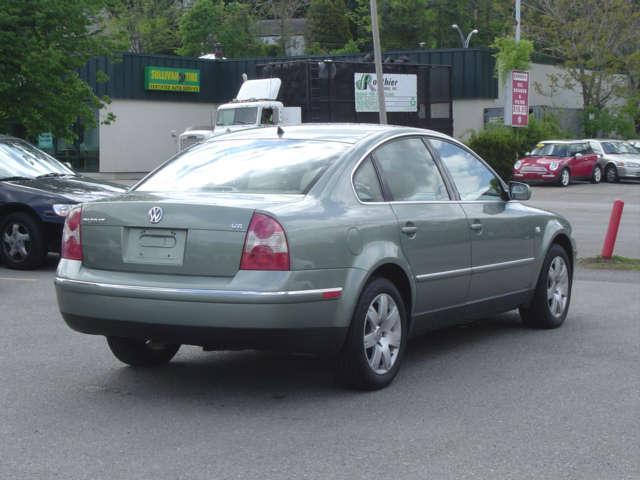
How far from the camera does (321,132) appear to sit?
727 centimetres

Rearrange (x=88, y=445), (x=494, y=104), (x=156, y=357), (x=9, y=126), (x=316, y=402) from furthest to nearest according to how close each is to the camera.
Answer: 1. (x=494, y=104)
2. (x=9, y=126)
3. (x=156, y=357)
4. (x=316, y=402)
5. (x=88, y=445)

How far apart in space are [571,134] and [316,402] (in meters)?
47.7

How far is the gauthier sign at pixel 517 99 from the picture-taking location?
39.1 metres

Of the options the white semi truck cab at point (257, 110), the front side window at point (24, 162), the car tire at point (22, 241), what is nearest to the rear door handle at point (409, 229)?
the car tire at point (22, 241)

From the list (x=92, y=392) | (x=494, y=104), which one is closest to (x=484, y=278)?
(x=92, y=392)

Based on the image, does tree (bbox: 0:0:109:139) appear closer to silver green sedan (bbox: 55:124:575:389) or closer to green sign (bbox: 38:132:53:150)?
silver green sedan (bbox: 55:124:575:389)

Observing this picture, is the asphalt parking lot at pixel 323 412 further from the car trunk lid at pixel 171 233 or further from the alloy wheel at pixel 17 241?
the alloy wheel at pixel 17 241

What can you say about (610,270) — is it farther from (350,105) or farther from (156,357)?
(350,105)

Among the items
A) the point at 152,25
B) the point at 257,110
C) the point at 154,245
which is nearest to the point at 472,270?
the point at 154,245

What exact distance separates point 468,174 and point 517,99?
32.2 m

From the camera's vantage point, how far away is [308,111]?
3300 centimetres

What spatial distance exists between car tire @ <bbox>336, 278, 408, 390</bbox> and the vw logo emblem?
1.26 meters

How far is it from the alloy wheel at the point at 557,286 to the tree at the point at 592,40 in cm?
4342

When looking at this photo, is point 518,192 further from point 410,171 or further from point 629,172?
point 629,172
